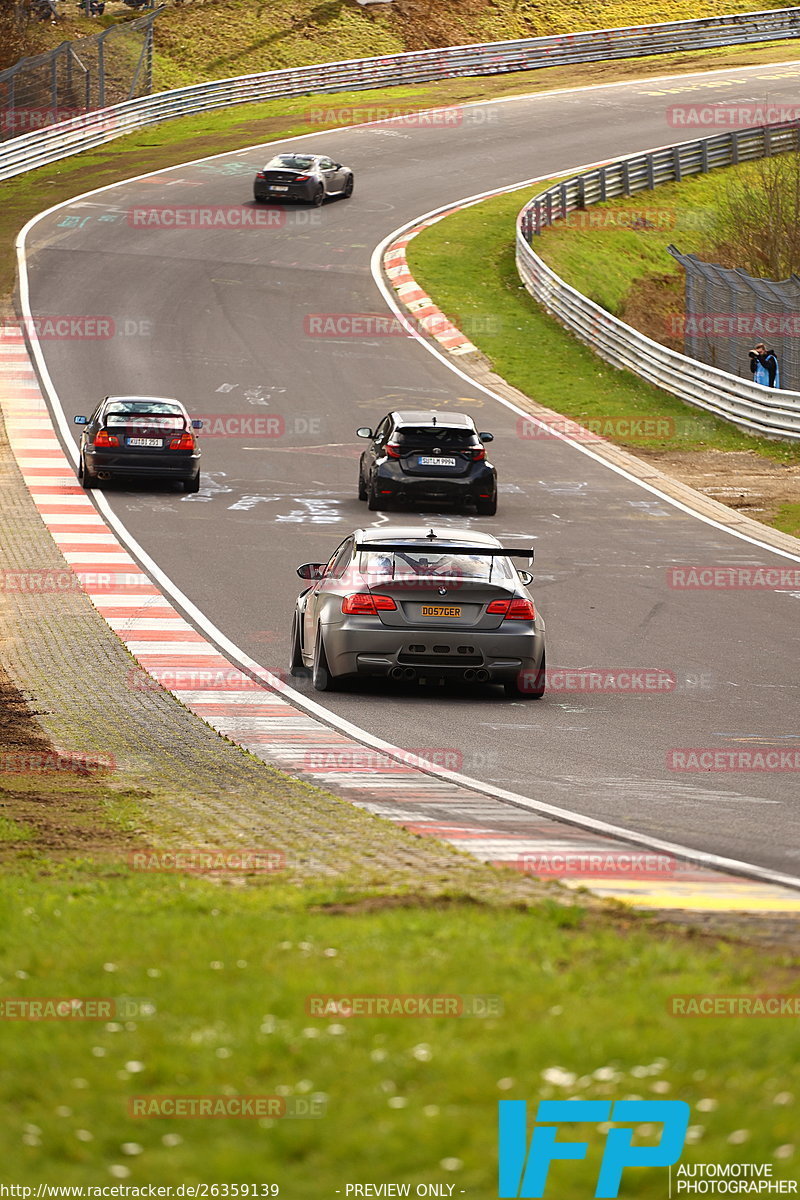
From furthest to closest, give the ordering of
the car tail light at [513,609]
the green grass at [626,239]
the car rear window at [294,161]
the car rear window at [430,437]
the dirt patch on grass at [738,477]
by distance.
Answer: the car rear window at [294,161] < the green grass at [626,239] < the dirt patch on grass at [738,477] < the car rear window at [430,437] < the car tail light at [513,609]

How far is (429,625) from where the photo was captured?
1416 cm

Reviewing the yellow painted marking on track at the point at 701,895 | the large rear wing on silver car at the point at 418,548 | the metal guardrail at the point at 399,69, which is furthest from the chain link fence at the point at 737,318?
the yellow painted marking on track at the point at 701,895

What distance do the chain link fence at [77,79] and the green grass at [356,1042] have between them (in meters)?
54.5

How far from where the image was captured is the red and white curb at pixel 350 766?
7.79 meters

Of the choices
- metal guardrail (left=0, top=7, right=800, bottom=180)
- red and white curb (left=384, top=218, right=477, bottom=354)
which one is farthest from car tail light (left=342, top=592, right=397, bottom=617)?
metal guardrail (left=0, top=7, right=800, bottom=180)

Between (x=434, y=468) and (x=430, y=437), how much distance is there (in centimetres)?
52

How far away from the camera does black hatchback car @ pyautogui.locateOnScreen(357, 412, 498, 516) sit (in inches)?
1023

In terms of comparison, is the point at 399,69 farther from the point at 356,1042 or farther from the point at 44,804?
the point at 356,1042

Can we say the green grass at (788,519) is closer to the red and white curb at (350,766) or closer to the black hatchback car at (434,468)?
the black hatchback car at (434,468)

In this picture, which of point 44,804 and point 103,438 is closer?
point 44,804

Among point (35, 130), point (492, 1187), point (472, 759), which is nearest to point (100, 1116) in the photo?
point (492, 1187)

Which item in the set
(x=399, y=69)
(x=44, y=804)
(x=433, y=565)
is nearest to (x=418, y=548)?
(x=433, y=565)

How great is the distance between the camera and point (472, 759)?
11844 millimetres

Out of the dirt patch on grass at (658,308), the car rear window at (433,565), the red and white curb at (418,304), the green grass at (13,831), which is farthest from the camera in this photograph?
the dirt patch on grass at (658,308)
